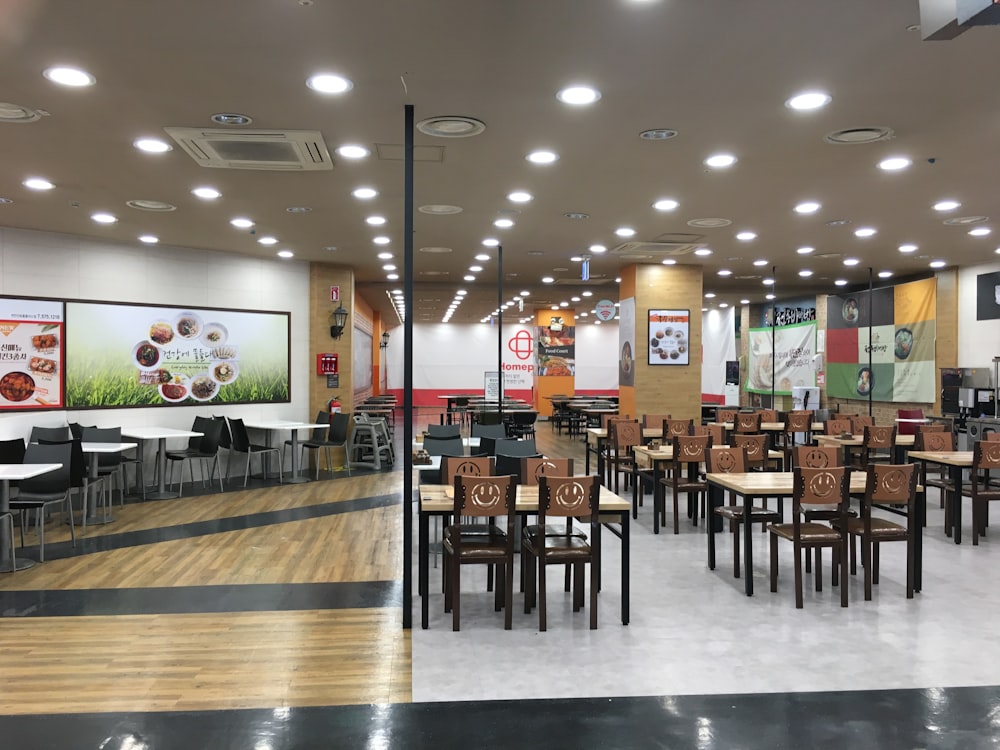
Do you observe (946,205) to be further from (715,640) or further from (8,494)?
(8,494)

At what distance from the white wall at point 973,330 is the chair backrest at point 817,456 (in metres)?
7.09

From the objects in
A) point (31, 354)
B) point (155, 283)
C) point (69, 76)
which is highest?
point (69, 76)

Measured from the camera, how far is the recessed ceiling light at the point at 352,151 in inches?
215

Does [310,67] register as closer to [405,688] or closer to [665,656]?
[405,688]

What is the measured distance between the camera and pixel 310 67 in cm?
398

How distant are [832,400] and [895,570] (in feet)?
34.7

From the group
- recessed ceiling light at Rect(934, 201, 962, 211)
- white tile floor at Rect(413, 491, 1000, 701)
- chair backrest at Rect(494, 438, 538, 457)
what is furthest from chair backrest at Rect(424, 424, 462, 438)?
recessed ceiling light at Rect(934, 201, 962, 211)

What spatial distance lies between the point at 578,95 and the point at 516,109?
44 cm

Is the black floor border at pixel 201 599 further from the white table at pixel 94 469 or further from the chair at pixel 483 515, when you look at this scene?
the white table at pixel 94 469

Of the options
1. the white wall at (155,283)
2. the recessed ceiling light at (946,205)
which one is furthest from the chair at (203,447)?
the recessed ceiling light at (946,205)

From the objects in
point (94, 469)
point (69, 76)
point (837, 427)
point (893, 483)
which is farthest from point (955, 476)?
point (94, 469)

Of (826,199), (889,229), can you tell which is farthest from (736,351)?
(826,199)

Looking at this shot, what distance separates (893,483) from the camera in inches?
202

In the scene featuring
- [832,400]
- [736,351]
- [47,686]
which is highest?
[736,351]
